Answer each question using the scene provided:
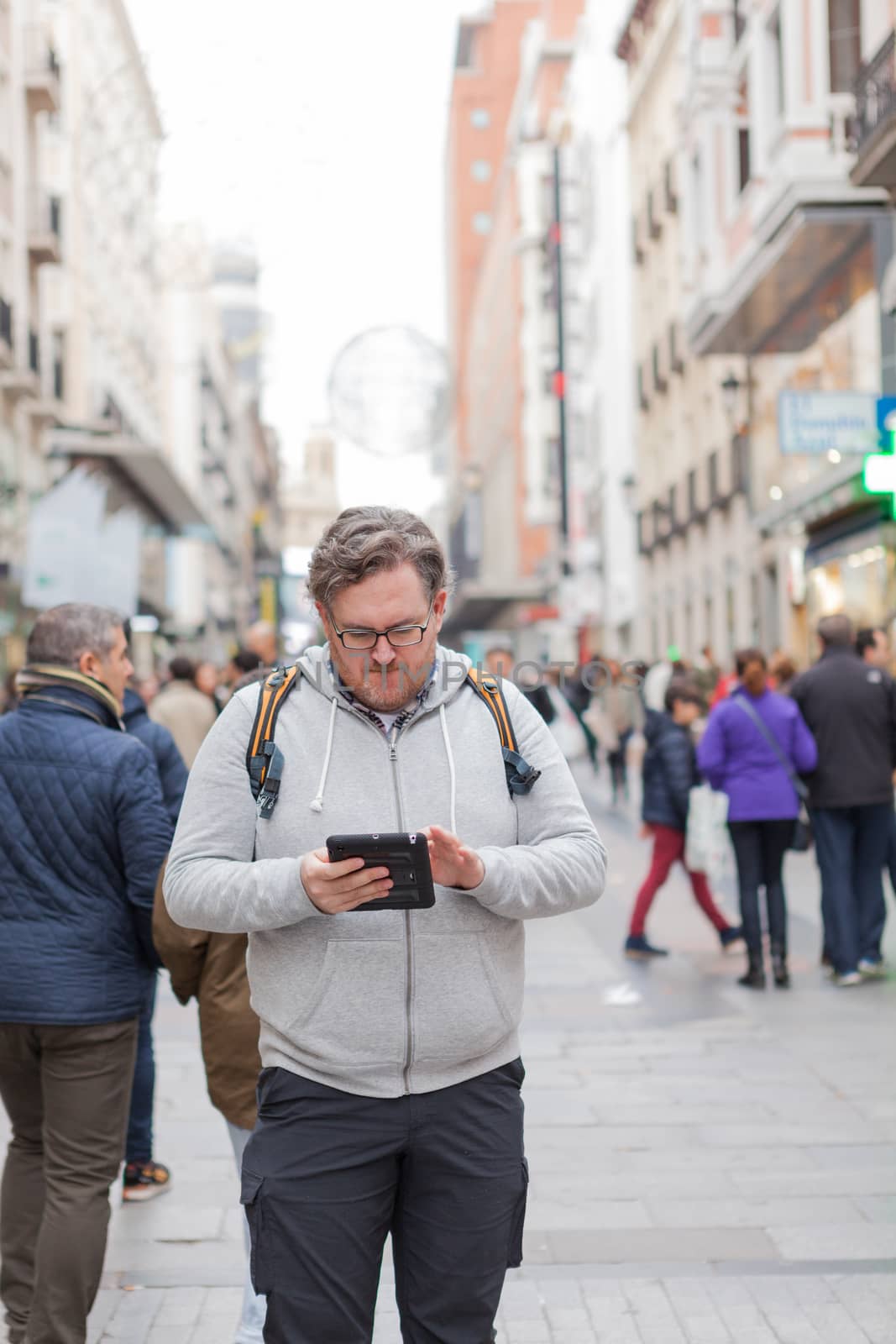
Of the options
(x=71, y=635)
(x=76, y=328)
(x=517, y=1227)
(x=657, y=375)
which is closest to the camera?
(x=517, y=1227)

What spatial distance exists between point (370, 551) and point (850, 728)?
7238mm

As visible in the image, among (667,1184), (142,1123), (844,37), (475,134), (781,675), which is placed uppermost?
(475,134)

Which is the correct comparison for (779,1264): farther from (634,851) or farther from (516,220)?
(516,220)

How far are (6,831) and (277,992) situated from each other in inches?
58.4

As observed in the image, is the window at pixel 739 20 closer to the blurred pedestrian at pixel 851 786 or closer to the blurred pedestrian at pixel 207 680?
the blurred pedestrian at pixel 207 680

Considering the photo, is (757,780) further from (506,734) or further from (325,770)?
(325,770)

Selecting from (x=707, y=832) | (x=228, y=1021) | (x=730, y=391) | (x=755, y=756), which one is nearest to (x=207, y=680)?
(x=707, y=832)

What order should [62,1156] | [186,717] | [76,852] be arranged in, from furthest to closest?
[186,717] < [76,852] < [62,1156]

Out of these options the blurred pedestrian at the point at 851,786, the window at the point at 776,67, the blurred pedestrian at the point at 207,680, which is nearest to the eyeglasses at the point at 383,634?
the blurred pedestrian at the point at 851,786

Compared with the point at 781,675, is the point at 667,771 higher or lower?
lower

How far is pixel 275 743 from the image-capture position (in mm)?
2939

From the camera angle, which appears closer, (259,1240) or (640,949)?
(259,1240)

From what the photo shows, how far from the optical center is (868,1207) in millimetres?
5559

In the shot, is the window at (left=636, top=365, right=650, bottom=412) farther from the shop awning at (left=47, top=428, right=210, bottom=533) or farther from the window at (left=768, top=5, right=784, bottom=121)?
the window at (left=768, top=5, right=784, bottom=121)
